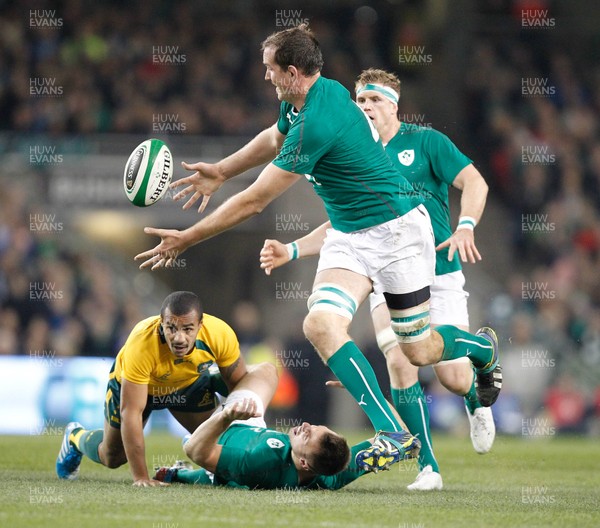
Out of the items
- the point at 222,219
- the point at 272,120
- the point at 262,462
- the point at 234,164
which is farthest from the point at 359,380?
the point at 272,120

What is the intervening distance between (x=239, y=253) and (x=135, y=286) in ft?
7.95

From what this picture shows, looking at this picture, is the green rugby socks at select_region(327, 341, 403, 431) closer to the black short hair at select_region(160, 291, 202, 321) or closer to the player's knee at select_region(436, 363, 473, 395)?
the black short hair at select_region(160, 291, 202, 321)

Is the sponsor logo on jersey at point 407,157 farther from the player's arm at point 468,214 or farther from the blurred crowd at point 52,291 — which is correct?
the blurred crowd at point 52,291

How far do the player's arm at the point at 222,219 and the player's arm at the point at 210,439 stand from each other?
895 mm

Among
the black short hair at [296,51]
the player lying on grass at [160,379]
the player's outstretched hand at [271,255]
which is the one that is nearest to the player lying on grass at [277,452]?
the player lying on grass at [160,379]

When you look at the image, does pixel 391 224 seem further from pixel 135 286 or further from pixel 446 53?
pixel 446 53

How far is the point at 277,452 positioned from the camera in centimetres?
592

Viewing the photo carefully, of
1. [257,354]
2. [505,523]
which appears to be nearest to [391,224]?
[505,523]

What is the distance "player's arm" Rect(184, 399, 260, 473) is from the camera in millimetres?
5688

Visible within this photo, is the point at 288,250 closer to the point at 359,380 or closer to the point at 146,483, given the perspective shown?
the point at 359,380

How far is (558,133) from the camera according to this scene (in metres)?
17.6

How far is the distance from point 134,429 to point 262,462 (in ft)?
2.58

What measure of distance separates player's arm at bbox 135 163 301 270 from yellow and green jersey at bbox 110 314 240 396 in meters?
1.04

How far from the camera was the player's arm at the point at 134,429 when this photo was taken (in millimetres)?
6160
